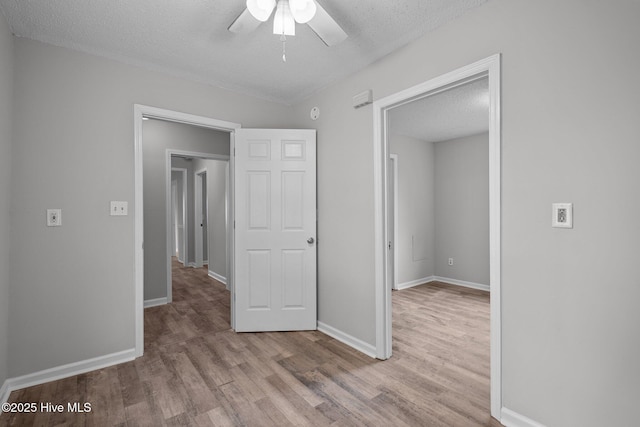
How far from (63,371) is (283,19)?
2892 mm

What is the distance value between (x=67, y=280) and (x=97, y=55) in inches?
70.2

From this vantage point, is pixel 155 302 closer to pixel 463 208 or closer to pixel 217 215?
pixel 217 215

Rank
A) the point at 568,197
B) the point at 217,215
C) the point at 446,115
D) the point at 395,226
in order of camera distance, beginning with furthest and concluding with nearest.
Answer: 1. the point at 217,215
2. the point at 395,226
3. the point at 446,115
4. the point at 568,197

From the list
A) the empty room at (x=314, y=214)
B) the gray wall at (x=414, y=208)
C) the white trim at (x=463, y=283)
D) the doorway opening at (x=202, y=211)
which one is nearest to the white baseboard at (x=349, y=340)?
the empty room at (x=314, y=214)

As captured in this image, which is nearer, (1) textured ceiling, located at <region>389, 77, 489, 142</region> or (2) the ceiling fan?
(2) the ceiling fan

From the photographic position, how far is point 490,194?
5.69 ft

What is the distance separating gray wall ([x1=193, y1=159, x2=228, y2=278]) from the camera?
5211 mm

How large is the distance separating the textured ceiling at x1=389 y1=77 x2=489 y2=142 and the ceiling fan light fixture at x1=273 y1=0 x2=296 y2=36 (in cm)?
153

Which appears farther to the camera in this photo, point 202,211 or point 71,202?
point 202,211

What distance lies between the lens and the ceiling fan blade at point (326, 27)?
5.39 ft

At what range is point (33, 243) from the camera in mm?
2107

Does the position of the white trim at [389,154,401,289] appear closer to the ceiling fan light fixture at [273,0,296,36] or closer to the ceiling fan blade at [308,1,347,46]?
the ceiling fan blade at [308,1,347,46]

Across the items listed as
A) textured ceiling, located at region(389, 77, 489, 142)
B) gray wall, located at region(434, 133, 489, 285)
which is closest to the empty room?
textured ceiling, located at region(389, 77, 489, 142)

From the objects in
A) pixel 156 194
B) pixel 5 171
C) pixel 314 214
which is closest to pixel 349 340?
pixel 314 214
